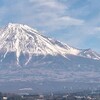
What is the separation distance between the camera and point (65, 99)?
111188mm

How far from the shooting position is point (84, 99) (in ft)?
369

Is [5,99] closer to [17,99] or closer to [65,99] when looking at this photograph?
[17,99]

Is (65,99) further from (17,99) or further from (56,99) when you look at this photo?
(17,99)

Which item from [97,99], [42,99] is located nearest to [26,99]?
[42,99]

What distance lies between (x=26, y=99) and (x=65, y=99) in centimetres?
745

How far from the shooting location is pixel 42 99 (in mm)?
117188

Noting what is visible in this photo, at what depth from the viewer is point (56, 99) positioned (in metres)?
112

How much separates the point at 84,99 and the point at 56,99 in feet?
17.0

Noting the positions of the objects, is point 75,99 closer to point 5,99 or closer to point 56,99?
point 56,99

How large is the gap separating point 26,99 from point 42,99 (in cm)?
507

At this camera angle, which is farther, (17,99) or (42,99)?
(42,99)

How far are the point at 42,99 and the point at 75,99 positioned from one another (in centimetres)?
893

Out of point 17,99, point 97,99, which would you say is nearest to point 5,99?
point 17,99

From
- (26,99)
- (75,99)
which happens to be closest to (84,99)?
(75,99)
